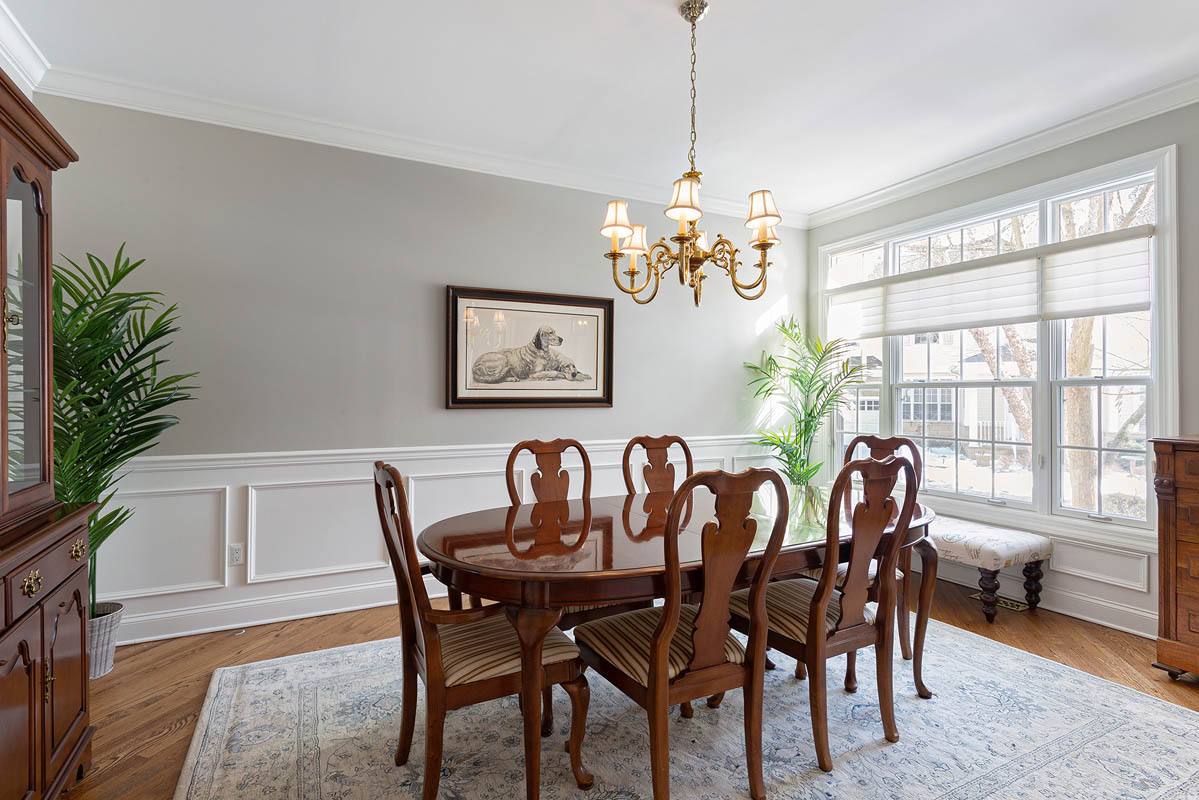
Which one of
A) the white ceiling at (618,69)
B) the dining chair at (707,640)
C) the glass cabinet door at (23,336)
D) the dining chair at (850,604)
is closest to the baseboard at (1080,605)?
the dining chair at (850,604)

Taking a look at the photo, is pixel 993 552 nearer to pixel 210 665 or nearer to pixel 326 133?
pixel 210 665

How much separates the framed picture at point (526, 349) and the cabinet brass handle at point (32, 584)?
7.82ft

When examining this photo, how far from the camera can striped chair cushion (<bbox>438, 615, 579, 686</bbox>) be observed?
73.4 inches

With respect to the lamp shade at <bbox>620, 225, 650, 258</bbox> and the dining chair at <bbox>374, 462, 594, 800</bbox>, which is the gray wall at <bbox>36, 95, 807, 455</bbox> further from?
the dining chair at <bbox>374, 462, 594, 800</bbox>

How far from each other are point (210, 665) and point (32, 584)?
62.6 inches

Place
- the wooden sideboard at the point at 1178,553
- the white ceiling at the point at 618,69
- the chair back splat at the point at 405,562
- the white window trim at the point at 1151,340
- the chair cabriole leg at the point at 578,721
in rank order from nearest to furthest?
1. the chair back splat at the point at 405,562
2. the chair cabriole leg at the point at 578,721
3. the white ceiling at the point at 618,69
4. the wooden sideboard at the point at 1178,553
5. the white window trim at the point at 1151,340

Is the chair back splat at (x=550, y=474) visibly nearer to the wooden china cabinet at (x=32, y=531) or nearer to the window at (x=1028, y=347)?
the wooden china cabinet at (x=32, y=531)

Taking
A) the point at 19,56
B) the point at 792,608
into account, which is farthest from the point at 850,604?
the point at 19,56

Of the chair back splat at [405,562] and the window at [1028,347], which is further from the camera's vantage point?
the window at [1028,347]

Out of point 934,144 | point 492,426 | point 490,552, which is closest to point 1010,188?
point 934,144

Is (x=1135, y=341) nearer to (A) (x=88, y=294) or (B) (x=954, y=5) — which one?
(B) (x=954, y=5)

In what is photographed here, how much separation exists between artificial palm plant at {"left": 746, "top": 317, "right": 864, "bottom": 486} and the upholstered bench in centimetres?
131

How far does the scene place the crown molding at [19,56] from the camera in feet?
8.43

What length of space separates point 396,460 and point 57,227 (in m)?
1.98
